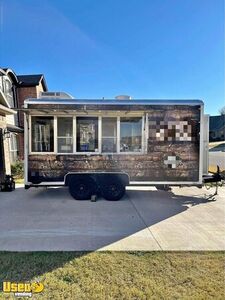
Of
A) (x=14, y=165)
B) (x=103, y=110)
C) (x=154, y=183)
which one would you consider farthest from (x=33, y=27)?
(x=154, y=183)

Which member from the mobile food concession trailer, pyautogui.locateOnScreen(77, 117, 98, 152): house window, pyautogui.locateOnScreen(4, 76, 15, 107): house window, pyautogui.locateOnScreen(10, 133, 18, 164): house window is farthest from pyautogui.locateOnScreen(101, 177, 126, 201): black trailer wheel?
pyautogui.locateOnScreen(4, 76, 15, 107): house window

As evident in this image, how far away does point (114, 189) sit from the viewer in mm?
6523

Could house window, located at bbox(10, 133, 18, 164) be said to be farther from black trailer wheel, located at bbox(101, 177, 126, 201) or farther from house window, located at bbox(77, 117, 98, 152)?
black trailer wheel, located at bbox(101, 177, 126, 201)

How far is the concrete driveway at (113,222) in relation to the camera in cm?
374

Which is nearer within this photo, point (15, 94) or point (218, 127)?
point (15, 94)

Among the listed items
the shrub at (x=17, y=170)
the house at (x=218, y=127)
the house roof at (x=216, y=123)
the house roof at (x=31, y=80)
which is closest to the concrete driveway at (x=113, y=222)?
the shrub at (x=17, y=170)

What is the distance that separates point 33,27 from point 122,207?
7.39m

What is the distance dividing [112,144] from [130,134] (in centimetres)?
63

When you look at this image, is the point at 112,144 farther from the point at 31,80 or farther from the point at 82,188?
the point at 31,80

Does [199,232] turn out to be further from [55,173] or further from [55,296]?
[55,173]

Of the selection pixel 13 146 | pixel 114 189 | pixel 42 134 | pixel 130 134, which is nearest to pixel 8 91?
pixel 13 146

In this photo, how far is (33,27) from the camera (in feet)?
27.0

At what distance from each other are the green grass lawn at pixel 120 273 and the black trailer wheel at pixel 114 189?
3.12 metres

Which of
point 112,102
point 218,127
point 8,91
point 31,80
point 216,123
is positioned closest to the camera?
point 112,102
